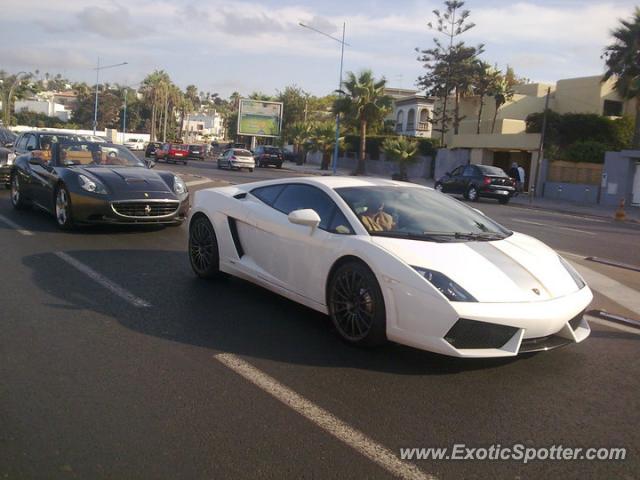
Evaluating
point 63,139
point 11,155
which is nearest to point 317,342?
point 63,139

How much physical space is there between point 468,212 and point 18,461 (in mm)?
4257

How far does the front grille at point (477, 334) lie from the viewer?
14.3ft

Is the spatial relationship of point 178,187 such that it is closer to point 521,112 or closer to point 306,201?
point 306,201

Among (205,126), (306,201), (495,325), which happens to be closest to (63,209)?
(306,201)

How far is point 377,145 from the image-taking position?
53.2m

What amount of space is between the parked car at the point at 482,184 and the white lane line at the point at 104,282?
67.0 ft

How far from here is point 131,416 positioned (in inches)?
147

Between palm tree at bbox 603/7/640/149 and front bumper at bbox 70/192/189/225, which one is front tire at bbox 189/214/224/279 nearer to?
front bumper at bbox 70/192/189/225

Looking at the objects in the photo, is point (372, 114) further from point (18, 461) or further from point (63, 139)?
point (18, 461)

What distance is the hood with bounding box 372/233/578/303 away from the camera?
4.52 meters

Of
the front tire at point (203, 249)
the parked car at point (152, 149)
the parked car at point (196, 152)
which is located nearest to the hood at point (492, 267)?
the front tire at point (203, 249)

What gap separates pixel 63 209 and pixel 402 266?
6.98 meters

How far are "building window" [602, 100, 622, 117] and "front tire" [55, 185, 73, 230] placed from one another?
3885 cm

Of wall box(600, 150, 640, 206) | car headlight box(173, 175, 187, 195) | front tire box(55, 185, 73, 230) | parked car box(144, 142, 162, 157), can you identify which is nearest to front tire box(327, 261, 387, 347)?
car headlight box(173, 175, 187, 195)
